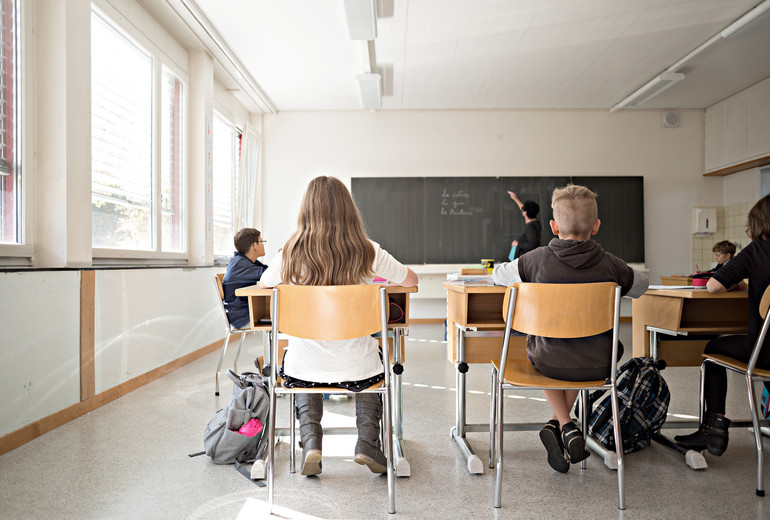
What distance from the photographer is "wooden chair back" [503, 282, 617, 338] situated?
1.74m

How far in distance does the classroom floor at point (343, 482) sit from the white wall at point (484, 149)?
4282 mm

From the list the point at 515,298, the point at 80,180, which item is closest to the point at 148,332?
the point at 80,180

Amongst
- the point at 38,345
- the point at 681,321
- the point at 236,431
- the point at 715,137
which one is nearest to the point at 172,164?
the point at 38,345

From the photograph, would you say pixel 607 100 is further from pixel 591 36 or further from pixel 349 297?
pixel 349 297

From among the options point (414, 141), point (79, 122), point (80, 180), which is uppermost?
point (414, 141)

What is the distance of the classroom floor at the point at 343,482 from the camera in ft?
5.82

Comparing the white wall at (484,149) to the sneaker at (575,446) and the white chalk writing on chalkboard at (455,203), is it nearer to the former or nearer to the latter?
the white chalk writing on chalkboard at (455,203)

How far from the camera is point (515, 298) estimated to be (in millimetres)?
1821

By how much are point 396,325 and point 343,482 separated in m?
0.62

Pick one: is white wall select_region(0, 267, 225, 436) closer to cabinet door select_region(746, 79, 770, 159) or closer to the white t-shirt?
the white t-shirt

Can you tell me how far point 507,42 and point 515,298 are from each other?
3.53m

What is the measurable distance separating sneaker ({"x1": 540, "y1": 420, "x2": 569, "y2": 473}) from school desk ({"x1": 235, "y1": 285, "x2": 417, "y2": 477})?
0.53m

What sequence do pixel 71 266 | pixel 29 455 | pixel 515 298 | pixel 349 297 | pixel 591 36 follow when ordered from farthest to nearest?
1. pixel 591 36
2. pixel 71 266
3. pixel 29 455
4. pixel 515 298
5. pixel 349 297

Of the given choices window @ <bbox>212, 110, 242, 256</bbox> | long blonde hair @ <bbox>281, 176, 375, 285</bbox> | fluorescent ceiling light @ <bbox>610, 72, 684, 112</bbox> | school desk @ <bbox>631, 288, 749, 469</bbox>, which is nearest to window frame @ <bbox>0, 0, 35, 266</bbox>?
long blonde hair @ <bbox>281, 176, 375, 285</bbox>
